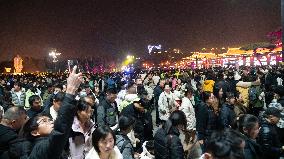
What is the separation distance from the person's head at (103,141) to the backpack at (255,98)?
9.42m

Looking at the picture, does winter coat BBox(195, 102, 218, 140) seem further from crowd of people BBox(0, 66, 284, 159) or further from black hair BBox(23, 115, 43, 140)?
black hair BBox(23, 115, 43, 140)

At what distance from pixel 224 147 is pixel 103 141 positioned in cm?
182

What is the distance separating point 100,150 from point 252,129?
205 centimetres

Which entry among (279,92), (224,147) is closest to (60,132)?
(224,147)

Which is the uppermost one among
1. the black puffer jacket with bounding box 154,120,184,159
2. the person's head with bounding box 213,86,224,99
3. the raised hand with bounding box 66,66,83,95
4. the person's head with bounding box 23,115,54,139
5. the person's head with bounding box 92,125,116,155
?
the raised hand with bounding box 66,66,83,95

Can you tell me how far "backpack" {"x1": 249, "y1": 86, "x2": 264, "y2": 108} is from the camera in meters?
13.0

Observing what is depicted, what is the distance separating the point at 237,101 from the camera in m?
8.51

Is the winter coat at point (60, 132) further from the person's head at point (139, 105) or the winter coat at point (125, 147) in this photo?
the person's head at point (139, 105)

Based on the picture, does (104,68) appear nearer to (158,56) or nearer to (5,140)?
(158,56)

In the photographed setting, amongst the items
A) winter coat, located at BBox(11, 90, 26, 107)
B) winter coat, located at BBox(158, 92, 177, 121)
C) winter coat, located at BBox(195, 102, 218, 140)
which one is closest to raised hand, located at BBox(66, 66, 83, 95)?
winter coat, located at BBox(195, 102, 218, 140)

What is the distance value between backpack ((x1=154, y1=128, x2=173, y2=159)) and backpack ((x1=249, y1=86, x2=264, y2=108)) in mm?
8216

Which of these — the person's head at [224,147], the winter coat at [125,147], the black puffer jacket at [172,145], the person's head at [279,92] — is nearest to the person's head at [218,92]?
the person's head at [279,92]

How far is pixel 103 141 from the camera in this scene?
14.7 feet

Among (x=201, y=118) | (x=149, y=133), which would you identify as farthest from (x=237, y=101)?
(x=149, y=133)
